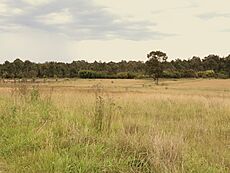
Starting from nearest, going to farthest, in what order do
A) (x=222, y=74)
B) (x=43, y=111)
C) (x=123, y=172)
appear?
(x=123, y=172), (x=43, y=111), (x=222, y=74)

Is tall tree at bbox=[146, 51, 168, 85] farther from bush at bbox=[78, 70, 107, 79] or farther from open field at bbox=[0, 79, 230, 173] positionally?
open field at bbox=[0, 79, 230, 173]

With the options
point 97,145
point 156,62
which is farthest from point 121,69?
point 97,145

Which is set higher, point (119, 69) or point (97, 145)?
point (119, 69)

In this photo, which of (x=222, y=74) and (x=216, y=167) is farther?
(x=222, y=74)

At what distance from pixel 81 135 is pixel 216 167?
243 cm

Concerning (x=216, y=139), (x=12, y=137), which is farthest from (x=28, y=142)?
(x=216, y=139)

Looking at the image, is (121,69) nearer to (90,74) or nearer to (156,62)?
(90,74)

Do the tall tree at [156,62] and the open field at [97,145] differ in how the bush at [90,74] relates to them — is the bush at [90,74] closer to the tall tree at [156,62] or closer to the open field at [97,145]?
the tall tree at [156,62]

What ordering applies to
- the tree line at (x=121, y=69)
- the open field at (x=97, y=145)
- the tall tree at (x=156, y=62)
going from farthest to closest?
the tree line at (x=121, y=69), the tall tree at (x=156, y=62), the open field at (x=97, y=145)

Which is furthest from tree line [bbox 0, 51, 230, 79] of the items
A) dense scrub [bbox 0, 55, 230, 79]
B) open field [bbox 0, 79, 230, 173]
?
open field [bbox 0, 79, 230, 173]

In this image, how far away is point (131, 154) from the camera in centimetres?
595

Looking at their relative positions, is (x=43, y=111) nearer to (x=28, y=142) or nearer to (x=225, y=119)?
(x=28, y=142)

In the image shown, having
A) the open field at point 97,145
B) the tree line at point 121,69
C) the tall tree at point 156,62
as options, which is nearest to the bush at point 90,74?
the tree line at point 121,69

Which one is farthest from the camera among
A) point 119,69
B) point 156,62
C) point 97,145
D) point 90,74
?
point 119,69
